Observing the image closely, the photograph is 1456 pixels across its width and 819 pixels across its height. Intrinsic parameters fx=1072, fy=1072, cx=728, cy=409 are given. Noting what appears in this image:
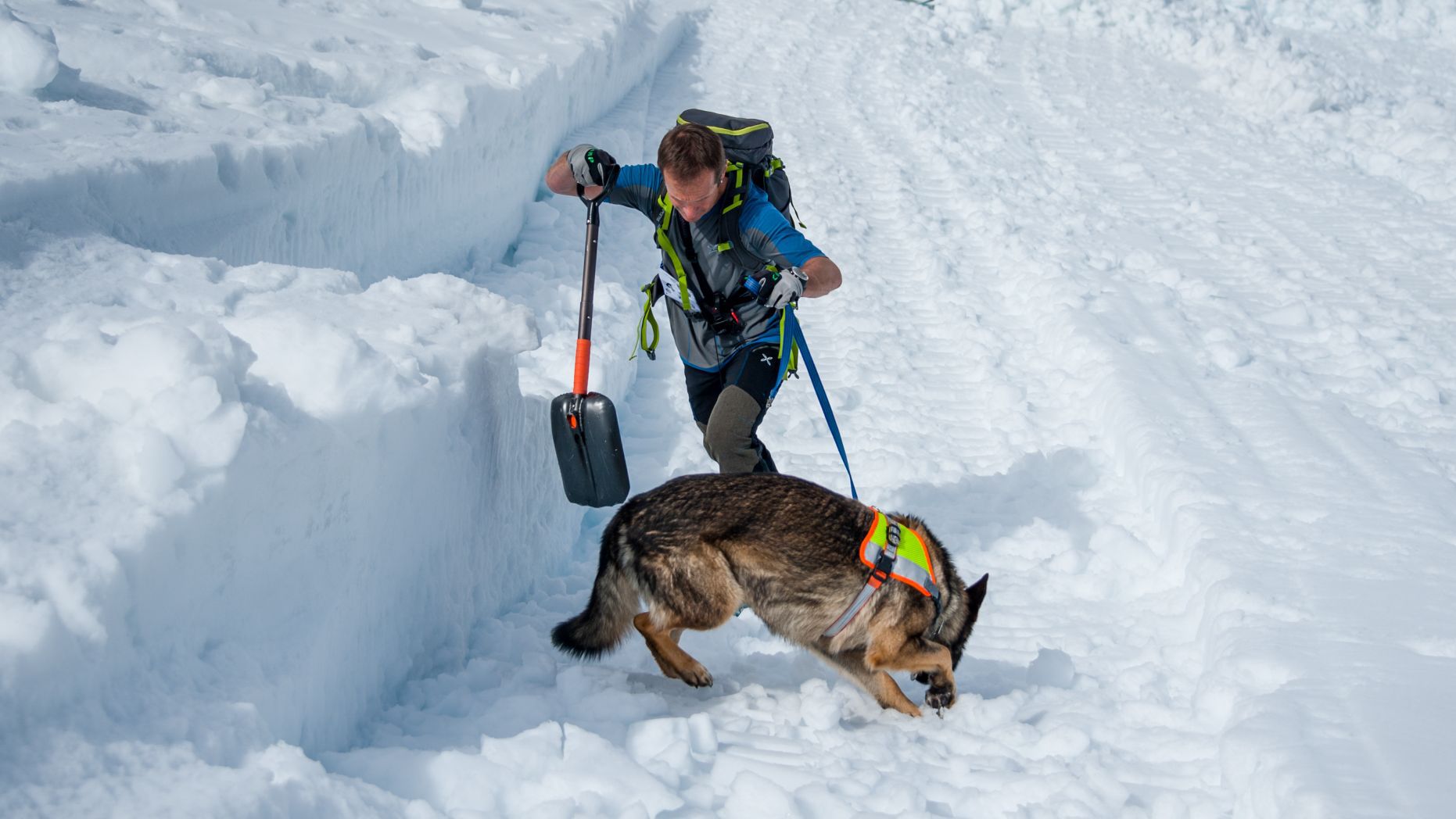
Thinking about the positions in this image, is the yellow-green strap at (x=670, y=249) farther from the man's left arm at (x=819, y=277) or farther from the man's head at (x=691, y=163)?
the man's left arm at (x=819, y=277)

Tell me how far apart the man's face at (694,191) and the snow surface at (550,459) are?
0.81m

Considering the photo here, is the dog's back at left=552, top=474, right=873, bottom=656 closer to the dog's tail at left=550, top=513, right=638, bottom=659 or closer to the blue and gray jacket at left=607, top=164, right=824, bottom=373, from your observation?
the dog's tail at left=550, top=513, right=638, bottom=659

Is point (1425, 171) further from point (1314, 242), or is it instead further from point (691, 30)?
point (691, 30)

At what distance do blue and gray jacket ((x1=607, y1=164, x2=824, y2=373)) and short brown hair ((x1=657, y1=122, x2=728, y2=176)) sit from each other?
0.31 m

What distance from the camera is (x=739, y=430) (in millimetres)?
4684

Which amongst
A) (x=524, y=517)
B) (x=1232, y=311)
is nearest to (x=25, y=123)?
(x=524, y=517)

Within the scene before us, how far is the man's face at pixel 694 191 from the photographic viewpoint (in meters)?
4.15

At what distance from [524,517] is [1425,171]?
1054cm

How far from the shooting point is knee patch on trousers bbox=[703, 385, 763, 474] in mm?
4664

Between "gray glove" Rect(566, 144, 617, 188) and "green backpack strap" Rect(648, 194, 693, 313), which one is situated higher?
"gray glove" Rect(566, 144, 617, 188)

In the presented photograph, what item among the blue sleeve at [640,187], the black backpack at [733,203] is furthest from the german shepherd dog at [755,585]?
the blue sleeve at [640,187]

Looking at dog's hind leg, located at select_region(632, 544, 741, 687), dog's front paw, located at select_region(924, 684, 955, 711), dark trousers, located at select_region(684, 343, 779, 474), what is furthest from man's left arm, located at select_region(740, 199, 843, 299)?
dog's front paw, located at select_region(924, 684, 955, 711)

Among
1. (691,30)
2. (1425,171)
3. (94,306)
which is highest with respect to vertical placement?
(1425,171)

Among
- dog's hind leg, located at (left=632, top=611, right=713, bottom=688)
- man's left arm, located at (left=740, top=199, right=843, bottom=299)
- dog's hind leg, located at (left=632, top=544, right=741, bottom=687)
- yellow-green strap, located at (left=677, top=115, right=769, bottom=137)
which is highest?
yellow-green strap, located at (left=677, top=115, right=769, bottom=137)
